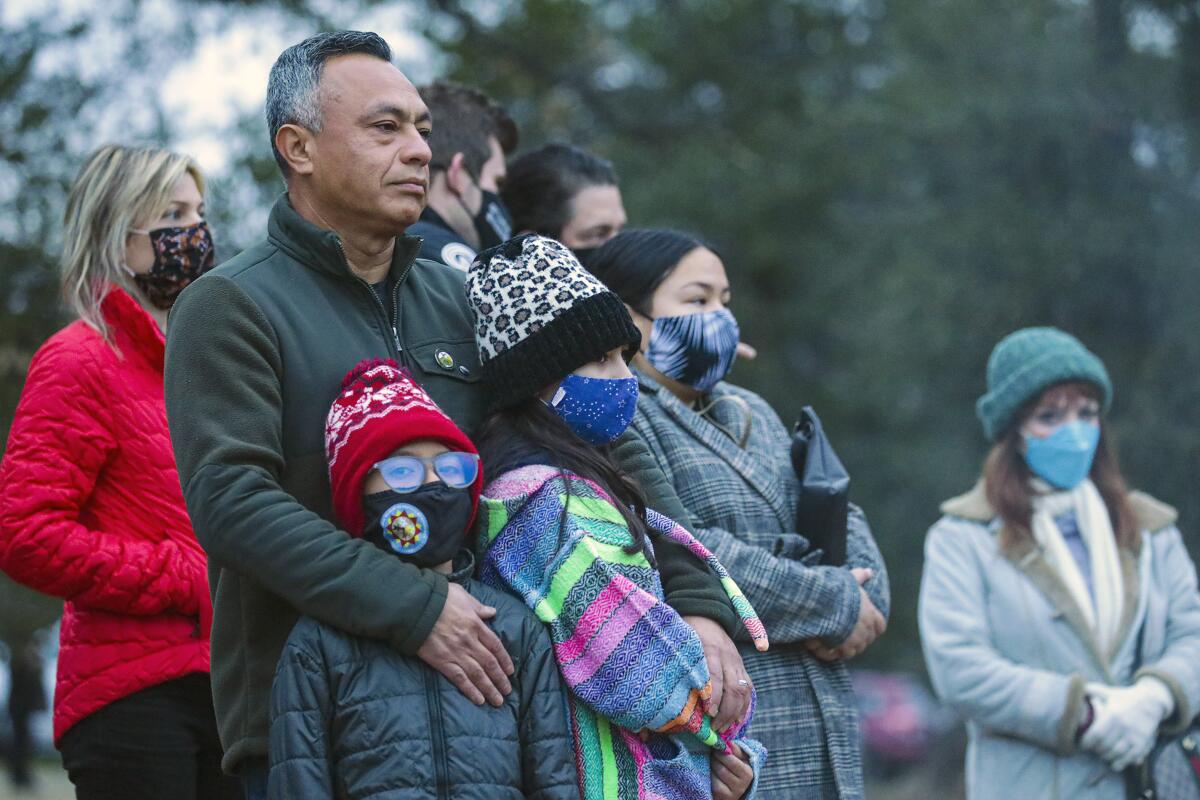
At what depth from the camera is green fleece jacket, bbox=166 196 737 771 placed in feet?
7.94

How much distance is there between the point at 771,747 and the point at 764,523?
54 centimetres

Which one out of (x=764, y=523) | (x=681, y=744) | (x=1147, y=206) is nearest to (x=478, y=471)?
(x=681, y=744)

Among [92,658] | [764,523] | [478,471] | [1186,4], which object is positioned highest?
[1186,4]

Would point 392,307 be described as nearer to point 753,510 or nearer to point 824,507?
point 753,510

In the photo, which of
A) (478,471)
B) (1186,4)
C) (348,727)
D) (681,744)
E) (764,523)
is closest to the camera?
(348,727)

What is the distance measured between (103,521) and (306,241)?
1.09m

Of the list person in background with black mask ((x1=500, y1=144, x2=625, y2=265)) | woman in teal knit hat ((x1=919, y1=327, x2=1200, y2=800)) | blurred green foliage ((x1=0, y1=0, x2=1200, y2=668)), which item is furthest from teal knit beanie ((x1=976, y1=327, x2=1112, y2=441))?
blurred green foliage ((x1=0, y1=0, x2=1200, y2=668))

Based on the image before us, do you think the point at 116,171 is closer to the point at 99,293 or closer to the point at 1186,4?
the point at 99,293

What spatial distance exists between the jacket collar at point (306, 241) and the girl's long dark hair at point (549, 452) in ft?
1.40

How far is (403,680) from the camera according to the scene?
2434mm

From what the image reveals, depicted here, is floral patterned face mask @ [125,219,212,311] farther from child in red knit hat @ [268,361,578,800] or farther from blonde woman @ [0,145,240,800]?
child in red knit hat @ [268,361,578,800]

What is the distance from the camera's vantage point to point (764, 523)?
351 cm

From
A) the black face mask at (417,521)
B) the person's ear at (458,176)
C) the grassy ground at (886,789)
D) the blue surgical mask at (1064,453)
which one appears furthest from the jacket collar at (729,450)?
the grassy ground at (886,789)

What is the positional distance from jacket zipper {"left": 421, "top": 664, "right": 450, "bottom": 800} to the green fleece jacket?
0.22ft
